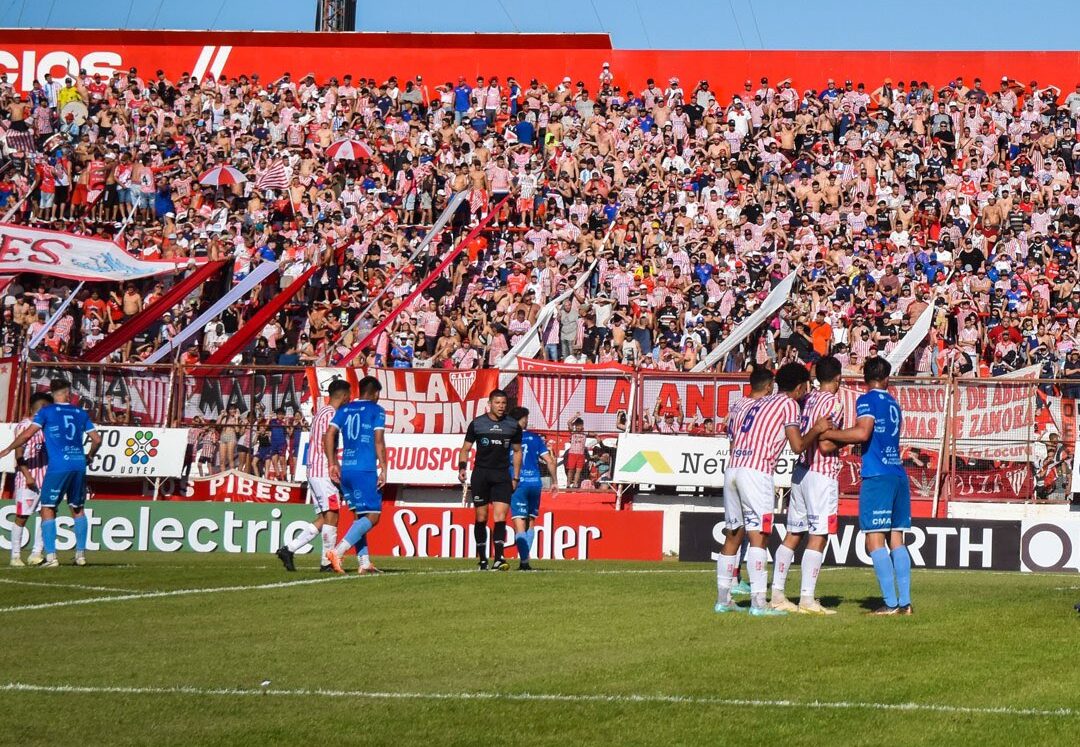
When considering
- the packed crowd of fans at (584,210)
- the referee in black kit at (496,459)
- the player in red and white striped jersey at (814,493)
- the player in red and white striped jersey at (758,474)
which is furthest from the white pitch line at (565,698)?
the packed crowd of fans at (584,210)

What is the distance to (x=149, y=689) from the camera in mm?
9219

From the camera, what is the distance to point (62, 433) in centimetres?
1906

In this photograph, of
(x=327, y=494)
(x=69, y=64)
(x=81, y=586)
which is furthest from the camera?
(x=69, y=64)

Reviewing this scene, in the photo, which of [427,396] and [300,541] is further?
[427,396]

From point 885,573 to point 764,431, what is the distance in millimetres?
1546

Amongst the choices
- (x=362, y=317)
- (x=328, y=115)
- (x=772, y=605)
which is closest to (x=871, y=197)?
(x=362, y=317)

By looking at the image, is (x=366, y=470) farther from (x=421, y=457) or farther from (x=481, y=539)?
(x=421, y=457)

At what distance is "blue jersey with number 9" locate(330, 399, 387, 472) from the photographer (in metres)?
17.5

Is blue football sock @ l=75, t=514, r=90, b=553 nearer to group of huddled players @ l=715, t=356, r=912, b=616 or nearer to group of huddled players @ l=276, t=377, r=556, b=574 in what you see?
group of huddled players @ l=276, t=377, r=556, b=574

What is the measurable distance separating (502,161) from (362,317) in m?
6.98

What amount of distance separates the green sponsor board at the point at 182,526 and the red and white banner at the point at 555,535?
1.07 metres

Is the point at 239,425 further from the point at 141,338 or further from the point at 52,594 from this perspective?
the point at 52,594

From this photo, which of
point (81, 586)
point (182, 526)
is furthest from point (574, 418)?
point (81, 586)

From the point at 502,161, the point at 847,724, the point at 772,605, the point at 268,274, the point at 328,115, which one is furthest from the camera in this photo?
the point at 328,115
